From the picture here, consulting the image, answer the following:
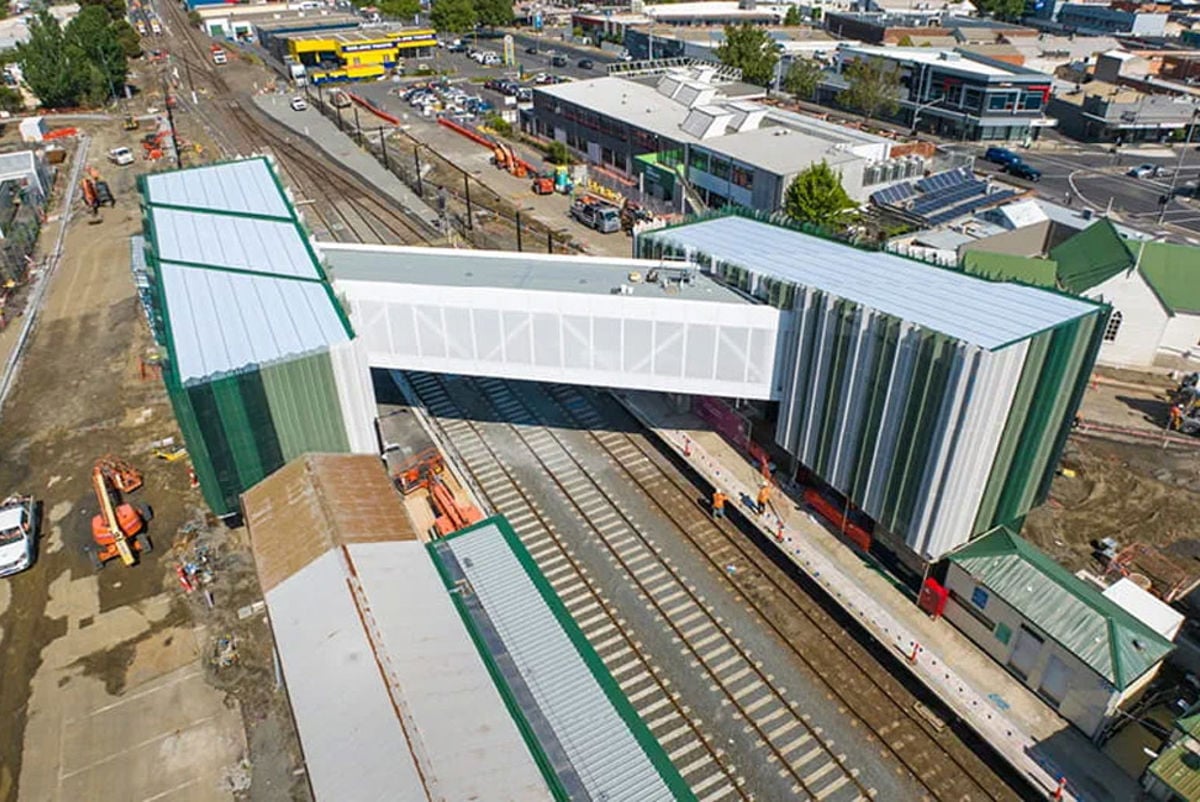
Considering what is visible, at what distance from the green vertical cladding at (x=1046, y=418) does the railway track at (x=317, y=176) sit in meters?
44.5

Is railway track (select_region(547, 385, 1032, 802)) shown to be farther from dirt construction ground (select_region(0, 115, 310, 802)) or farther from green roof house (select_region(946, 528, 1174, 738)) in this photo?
dirt construction ground (select_region(0, 115, 310, 802))

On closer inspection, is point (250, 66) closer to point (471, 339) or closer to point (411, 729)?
point (471, 339)

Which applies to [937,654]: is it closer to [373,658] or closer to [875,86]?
[373,658]

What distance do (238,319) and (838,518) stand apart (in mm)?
23364

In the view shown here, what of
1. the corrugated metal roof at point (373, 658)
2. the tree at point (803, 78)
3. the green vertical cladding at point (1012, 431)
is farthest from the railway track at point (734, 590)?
the tree at point (803, 78)

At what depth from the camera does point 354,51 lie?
384ft

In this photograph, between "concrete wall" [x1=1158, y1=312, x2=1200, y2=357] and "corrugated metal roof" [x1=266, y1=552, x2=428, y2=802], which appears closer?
"corrugated metal roof" [x1=266, y1=552, x2=428, y2=802]

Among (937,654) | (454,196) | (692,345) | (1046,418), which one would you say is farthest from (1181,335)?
(454,196)

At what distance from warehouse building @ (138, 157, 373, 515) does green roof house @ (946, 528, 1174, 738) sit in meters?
21.4

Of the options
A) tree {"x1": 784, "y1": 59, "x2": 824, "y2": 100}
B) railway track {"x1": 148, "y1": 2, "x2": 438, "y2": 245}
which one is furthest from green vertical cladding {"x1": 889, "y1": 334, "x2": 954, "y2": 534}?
tree {"x1": 784, "y1": 59, "x2": 824, "y2": 100}

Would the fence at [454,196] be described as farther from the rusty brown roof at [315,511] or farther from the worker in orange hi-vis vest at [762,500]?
the rusty brown roof at [315,511]

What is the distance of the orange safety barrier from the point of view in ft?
90.7

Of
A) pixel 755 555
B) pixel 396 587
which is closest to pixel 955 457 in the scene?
pixel 755 555

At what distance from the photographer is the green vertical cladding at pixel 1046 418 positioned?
23.0 m
